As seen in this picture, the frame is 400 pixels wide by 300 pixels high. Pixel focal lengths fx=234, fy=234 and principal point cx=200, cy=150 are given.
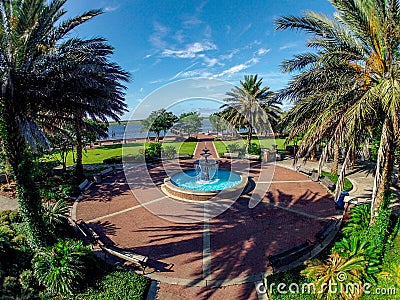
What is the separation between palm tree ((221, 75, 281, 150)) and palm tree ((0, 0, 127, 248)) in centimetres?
1983

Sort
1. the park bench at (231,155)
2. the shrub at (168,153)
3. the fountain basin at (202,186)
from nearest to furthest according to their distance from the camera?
the fountain basin at (202,186) < the park bench at (231,155) < the shrub at (168,153)

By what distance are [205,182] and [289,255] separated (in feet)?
33.5

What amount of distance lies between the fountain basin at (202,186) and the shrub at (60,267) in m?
7.15

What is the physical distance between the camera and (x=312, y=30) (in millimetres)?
8398

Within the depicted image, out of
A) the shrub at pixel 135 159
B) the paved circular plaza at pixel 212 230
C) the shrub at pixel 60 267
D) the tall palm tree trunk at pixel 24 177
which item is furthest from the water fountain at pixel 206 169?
the tall palm tree trunk at pixel 24 177

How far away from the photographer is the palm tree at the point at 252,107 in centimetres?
2603

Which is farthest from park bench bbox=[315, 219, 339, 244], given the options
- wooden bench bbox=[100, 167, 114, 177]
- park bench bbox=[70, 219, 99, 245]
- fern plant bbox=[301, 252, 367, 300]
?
wooden bench bbox=[100, 167, 114, 177]

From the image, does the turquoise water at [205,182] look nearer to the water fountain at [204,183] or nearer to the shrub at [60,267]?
the water fountain at [204,183]

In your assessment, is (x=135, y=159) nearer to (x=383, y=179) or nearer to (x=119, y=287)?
(x=119, y=287)

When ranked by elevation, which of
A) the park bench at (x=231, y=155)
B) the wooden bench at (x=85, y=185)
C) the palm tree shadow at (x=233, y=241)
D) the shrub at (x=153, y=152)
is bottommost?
the palm tree shadow at (x=233, y=241)

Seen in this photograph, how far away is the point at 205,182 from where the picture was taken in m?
17.7

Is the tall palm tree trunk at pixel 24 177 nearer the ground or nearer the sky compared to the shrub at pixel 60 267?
nearer the sky

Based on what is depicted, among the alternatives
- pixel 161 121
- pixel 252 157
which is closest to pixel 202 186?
pixel 252 157

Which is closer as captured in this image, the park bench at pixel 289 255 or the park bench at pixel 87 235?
the park bench at pixel 289 255
